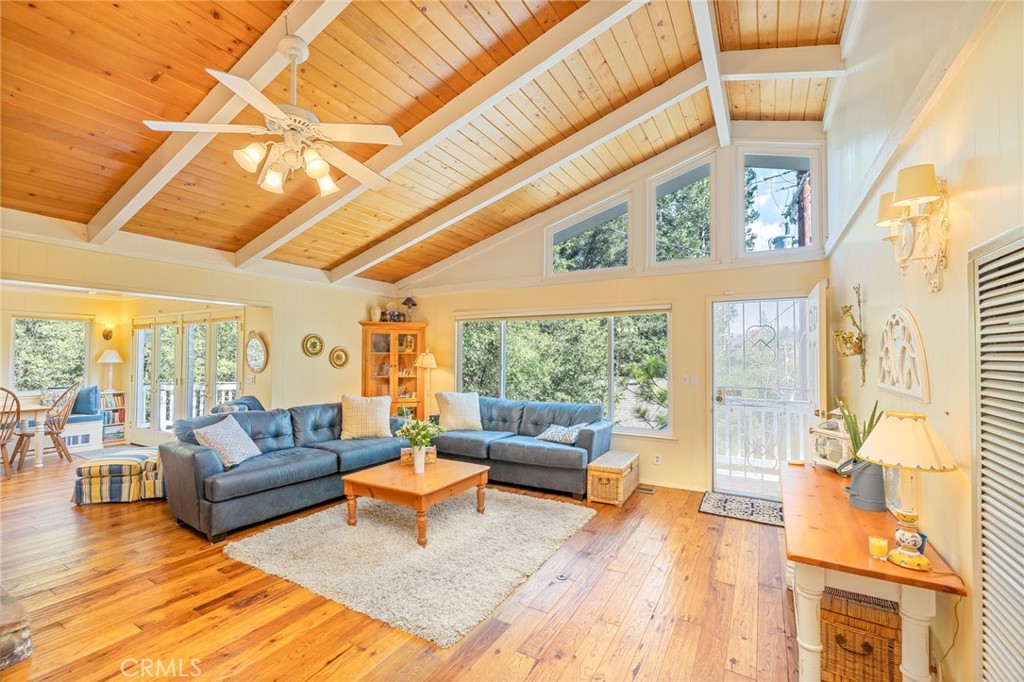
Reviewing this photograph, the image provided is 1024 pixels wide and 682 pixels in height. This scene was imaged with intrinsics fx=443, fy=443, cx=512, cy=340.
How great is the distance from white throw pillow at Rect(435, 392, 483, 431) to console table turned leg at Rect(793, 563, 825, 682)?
4.08 metres

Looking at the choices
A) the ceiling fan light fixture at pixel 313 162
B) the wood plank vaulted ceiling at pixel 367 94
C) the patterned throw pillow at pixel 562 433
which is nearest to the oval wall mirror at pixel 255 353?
the wood plank vaulted ceiling at pixel 367 94

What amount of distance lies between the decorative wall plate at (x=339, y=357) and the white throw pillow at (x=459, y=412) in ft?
4.99

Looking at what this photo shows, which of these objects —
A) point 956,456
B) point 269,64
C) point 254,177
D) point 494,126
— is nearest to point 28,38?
point 269,64

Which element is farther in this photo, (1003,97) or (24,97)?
(24,97)

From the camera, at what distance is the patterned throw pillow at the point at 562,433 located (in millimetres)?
4618

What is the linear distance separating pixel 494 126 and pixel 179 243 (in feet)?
10.9

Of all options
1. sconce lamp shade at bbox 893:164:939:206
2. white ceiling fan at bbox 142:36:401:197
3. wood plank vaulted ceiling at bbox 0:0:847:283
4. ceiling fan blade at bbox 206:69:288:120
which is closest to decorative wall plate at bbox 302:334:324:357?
wood plank vaulted ceiling at bbox 0:0:847:283

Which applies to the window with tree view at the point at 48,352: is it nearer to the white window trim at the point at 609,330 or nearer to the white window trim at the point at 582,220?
the white window trim at the point at 609,330

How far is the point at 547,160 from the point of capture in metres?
4.21

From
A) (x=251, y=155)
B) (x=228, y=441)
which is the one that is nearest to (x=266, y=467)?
(x=228, y=441)

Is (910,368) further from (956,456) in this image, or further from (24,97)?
(24,97)

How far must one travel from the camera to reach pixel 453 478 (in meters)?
3.57

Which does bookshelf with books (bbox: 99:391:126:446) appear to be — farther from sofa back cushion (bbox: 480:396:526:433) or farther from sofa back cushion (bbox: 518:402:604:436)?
sofa back cushion (bbox: 518:402:604:436)

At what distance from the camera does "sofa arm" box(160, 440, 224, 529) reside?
3369mm
